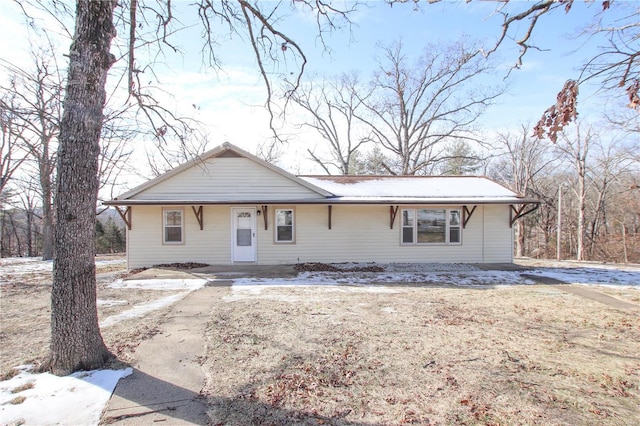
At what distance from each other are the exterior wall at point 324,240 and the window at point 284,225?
0.65 feet

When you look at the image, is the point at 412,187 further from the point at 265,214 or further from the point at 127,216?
the point at 127,216

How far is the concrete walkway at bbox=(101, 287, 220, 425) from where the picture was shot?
9.18 ft

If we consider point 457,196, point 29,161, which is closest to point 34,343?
point 457,196

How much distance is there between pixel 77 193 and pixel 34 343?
246 cm

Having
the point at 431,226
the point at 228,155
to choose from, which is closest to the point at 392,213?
the point at 431,226

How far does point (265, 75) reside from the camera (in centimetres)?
545

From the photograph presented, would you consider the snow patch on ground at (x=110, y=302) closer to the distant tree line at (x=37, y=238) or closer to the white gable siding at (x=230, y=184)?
the white gable siding at (x=230, y=184)

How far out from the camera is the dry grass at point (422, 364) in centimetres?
287

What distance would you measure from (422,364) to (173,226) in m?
10.6

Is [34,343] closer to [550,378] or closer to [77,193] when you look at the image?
[77,193]

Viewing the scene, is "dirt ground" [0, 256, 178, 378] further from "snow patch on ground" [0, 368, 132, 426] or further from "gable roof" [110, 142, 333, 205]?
"gable roof" [110, 142, 333, 205]

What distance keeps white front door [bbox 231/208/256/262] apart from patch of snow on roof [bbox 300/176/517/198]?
303 centimetres

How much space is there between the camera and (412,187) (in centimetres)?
1354

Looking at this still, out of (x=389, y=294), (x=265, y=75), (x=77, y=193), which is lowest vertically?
(x=389, y=294)
